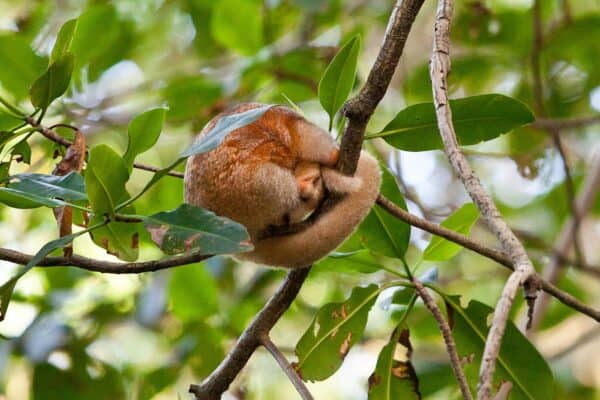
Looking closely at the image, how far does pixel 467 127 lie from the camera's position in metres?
2.26

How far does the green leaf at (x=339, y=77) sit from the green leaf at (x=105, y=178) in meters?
0.60

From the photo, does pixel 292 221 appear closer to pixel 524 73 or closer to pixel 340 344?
pixel 340 344

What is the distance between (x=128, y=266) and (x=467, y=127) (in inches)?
36.9

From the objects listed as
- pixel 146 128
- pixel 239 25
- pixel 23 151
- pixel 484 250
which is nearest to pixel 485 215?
pixel 484 250

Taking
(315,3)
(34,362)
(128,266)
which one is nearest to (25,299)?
(34,362)

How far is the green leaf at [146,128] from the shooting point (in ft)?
6.43

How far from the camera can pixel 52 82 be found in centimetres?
201

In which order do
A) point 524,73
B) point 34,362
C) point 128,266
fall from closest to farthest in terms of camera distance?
point 128,266 → point 34,362 → point 524,73

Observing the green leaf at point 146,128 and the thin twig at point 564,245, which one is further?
the thin twig at point 564,245

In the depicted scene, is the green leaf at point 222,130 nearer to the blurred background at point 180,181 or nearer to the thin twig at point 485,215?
the thin twig at point 485,215

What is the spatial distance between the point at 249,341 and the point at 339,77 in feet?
2.32

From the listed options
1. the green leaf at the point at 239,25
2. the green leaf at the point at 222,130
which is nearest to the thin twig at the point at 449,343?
the green leaf at the point at 222,130

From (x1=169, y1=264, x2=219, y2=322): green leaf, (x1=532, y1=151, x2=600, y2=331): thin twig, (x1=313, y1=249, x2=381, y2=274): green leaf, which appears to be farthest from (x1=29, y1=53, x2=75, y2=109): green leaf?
(x1=532, y1=151, x2=600, y2=331): thin twig

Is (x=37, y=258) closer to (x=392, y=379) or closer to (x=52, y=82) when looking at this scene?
(x=52, y=82)
